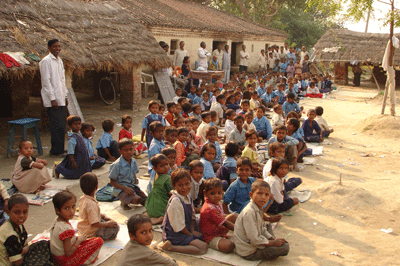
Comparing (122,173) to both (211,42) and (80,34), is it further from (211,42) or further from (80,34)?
(211,42)

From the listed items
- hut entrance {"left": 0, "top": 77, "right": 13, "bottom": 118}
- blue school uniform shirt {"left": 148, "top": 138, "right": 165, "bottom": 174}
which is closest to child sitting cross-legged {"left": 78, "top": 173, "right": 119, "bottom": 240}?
blue school uniform shirt {"left": 148, "top": 138, "right": 165, "bottom": 174}

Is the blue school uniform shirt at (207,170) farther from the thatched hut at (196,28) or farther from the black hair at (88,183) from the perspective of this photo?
the thatched hut at (196,28)

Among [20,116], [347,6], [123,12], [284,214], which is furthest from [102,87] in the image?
[284,214]

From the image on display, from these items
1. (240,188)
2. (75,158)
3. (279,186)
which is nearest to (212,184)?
(240,188)

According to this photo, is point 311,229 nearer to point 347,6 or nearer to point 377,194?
point 377,194

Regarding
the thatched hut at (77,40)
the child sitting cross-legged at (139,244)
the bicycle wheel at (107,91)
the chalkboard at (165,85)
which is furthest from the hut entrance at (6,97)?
the child sitting cross-legged at (139,244)

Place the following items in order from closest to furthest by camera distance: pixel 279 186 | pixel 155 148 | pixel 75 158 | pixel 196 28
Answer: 1. pixel 279 186
2. pixel 155 148
3. pixel 75 158
4. pixel 196 28

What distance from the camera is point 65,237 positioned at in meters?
3.46

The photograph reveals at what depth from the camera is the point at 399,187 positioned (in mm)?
6137

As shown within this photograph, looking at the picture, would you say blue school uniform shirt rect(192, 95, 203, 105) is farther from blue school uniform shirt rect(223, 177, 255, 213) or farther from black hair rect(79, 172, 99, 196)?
black hair rect(79, 172, 99, 196)

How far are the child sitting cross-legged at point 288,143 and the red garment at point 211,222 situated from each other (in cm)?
266

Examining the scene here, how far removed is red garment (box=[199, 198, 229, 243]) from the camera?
4.11 metres

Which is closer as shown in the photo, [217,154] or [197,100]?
[217,154]

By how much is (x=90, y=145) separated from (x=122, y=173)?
1690 millimetres
